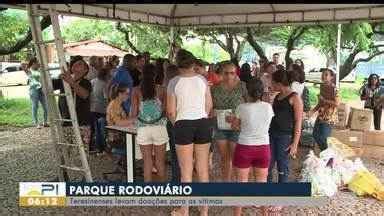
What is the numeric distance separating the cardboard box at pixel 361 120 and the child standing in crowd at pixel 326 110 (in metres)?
1.36

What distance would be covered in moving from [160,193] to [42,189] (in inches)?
42.5

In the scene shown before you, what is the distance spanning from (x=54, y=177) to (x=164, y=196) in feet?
7.97

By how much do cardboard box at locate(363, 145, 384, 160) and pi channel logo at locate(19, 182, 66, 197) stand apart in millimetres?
5101

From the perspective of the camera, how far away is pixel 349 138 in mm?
7609

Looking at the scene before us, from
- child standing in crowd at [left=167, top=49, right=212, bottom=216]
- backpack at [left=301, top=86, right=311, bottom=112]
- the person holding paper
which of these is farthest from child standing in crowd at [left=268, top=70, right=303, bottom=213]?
backpack at [left=301, top=86, right=311, bottom=112]

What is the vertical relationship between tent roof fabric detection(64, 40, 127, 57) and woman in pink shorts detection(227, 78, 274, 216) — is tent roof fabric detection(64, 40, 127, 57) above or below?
above

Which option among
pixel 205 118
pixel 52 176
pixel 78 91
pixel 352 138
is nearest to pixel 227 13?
pixel 352 138

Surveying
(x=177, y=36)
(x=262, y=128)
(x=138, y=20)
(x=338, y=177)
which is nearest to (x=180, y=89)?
(x=262, y=128)

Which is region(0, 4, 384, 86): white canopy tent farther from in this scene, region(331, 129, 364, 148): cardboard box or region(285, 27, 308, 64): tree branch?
region(285, 27, 308, 64): tree branch

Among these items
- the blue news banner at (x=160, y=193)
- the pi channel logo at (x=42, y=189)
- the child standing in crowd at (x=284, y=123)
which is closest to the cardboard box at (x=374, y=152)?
the child standing in crowd at (x=284, y=123)

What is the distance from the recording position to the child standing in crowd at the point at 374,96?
9.19 m

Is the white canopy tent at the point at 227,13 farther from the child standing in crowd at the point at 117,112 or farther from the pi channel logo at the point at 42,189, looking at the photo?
the pi channel logo at the point at 42,189

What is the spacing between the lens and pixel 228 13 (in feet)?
34.6

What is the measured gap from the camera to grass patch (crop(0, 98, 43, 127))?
1186 cm
